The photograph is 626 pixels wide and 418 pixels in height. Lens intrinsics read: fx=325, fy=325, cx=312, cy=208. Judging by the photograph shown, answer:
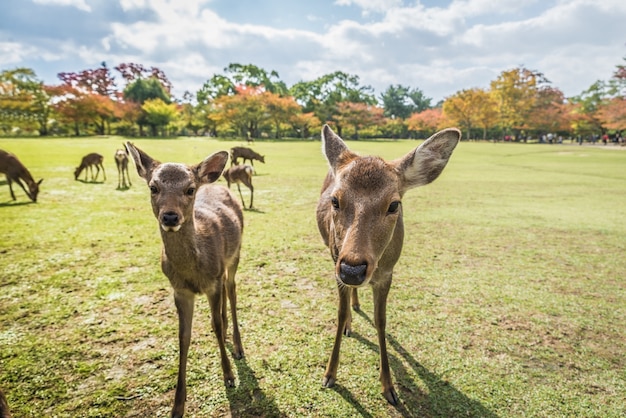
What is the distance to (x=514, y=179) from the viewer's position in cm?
1784

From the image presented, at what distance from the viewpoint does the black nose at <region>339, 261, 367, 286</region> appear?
6.96ft

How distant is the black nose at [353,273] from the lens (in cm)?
212

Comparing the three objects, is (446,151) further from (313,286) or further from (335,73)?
(335,73)

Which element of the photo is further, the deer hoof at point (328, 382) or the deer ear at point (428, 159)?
the deer hoof at point (328, 382)

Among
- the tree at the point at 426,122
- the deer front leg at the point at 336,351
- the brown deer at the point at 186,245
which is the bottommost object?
the deer front leg at the point at 336,351

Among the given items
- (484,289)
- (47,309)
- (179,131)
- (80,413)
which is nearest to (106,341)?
(80,413)

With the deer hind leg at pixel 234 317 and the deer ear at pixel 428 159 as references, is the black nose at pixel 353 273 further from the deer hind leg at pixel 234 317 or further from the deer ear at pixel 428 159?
the deer hind leg at pixel 234 317

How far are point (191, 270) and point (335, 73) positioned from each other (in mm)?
74181

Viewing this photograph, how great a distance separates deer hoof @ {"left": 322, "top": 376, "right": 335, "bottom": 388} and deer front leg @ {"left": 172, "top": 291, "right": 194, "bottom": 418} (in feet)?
4.19

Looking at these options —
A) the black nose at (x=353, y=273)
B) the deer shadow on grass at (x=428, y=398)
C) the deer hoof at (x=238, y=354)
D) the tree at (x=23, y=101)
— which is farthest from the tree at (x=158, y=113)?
the black nose at (x=353, y=273)

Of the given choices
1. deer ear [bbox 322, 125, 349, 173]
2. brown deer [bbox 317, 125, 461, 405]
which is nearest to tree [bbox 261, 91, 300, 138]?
deer ear [bbox 322, 125, 349, 173]

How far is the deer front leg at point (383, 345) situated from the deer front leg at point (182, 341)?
1807 millimetres

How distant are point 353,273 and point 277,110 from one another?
189ft

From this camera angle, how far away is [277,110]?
56531 mm
